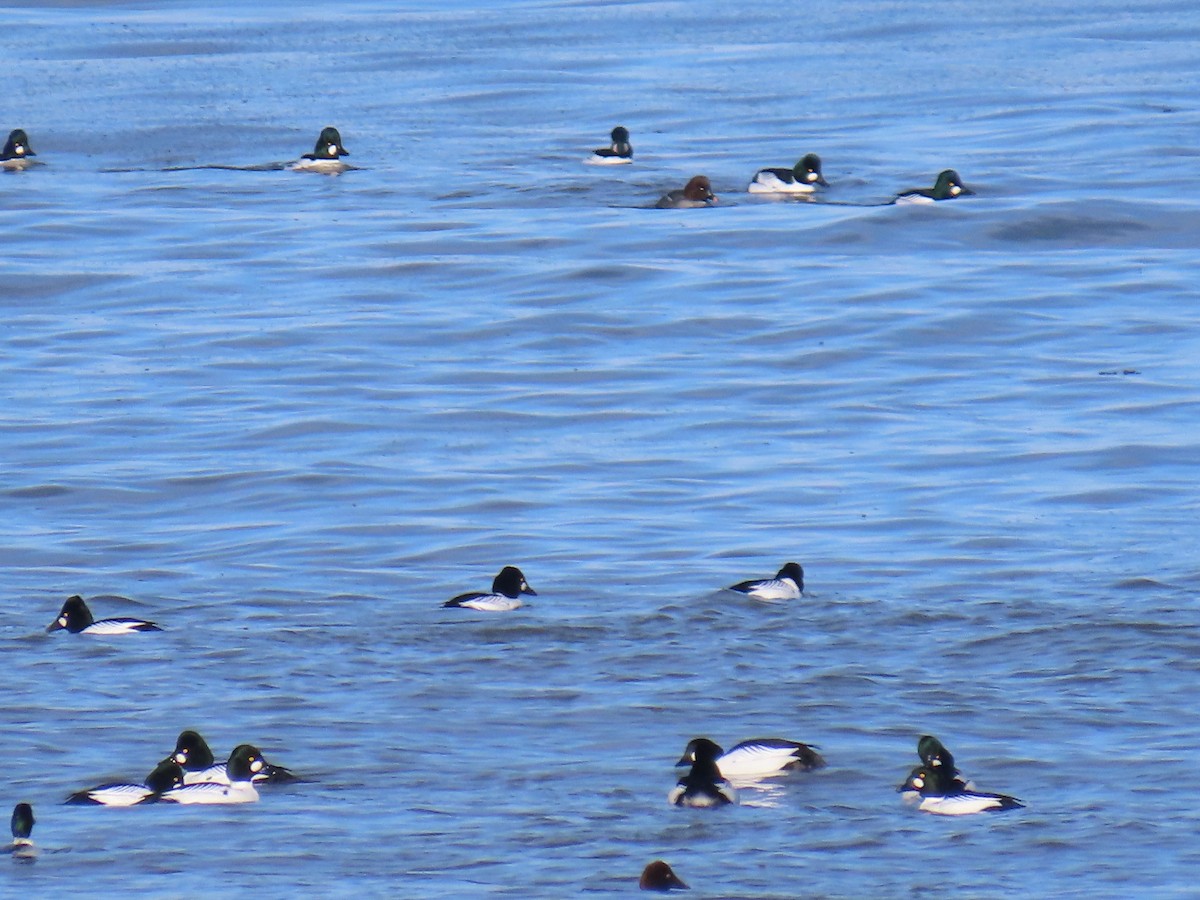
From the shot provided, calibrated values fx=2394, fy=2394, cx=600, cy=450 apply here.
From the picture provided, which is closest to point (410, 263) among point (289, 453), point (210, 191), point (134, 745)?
point (210, 191)

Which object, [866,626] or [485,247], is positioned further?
[485,247]

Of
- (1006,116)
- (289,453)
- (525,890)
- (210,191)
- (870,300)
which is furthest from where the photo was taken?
(1006,116)

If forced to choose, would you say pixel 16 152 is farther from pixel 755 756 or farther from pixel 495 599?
pixel 755 756

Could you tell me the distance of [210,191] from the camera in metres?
27.8

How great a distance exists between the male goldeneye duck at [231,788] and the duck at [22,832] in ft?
2.71

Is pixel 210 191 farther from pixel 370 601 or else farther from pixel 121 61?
pixel 370 601

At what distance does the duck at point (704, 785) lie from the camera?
9867mm

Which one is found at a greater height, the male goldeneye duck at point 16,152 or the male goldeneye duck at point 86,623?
the male goldeneye duck at point 16,152

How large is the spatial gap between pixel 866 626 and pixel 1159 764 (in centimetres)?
271

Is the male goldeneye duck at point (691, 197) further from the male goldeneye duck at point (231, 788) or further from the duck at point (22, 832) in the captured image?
the duck at point (22, 832)

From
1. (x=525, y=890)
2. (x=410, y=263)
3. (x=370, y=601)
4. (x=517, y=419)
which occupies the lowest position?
(x=525, y=890)

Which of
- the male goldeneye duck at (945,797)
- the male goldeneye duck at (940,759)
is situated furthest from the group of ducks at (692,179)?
the male goldeneye duck at (945,797)

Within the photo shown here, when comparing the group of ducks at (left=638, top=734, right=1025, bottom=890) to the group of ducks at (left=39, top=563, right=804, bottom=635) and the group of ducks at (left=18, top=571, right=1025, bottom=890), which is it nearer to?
the group of ducks at (left=18, top=571, right=1025, bottom=890)

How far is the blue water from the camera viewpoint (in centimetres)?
1013
